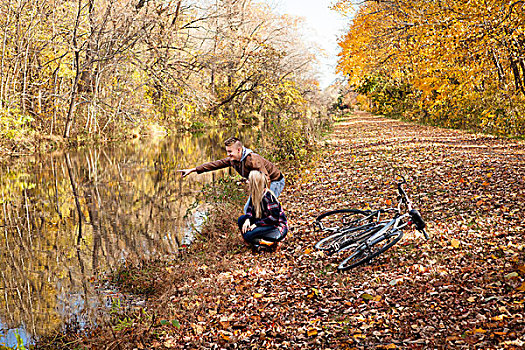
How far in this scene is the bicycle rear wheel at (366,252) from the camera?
5.75m

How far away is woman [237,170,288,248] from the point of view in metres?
6.38

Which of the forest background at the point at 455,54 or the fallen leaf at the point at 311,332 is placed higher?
the forest background at the point at 455,54

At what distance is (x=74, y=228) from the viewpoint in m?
10.2

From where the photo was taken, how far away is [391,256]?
6.07 metres

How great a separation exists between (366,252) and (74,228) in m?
7.23

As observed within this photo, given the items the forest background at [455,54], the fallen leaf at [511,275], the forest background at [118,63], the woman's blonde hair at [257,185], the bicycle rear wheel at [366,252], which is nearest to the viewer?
the fallen leaf at [511,275]

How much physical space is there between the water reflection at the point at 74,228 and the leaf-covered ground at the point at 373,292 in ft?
4.35

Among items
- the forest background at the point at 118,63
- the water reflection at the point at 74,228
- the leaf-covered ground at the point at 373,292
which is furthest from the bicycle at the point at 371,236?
the forest background at the point at 118,63

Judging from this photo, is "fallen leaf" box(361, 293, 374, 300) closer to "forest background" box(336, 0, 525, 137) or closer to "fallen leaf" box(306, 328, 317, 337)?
"fallen leaf" box(306, 328, 317, 337)

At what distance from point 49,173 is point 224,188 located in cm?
1002

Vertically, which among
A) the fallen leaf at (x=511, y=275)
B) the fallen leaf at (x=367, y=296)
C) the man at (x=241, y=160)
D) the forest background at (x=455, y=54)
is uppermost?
the forest background at (x=455, y=54)

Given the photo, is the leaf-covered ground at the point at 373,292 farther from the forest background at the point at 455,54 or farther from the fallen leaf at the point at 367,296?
the forest background at the point at 455,54

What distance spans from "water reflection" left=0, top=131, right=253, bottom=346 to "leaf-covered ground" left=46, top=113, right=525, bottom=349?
1.32m

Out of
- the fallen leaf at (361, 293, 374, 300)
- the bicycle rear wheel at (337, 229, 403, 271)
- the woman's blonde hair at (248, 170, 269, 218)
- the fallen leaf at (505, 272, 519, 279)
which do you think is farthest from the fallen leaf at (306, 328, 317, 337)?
the woman's blonde hair at (248, 170, 269, 218)
